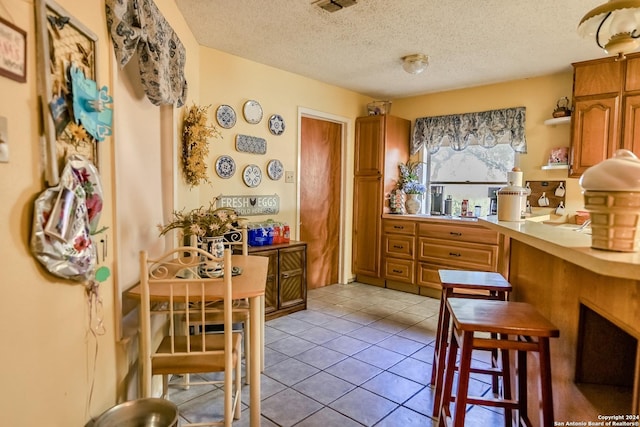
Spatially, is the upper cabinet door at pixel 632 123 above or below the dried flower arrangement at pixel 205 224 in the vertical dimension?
above

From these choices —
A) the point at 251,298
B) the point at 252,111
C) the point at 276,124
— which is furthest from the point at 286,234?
the point at 251,298

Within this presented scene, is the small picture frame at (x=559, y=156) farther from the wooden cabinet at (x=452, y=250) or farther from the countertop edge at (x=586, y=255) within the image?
the countertop edge at (x=586, y=255)

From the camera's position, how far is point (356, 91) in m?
4.80

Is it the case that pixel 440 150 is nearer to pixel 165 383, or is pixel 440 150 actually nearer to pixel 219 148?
pixel 219 148

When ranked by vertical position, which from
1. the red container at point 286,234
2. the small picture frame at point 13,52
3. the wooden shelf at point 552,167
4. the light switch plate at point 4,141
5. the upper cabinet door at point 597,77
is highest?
the upper cabinet door at point 597,77

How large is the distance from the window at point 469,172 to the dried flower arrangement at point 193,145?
3100 mm

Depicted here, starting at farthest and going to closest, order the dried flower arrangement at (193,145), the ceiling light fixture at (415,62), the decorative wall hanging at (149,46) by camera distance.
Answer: the ceiling light fixture at (415,62), the dried flower arrangement at (193,145), the decorative wall hanging at (149,46)

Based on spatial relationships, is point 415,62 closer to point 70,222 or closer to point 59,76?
point 59,76

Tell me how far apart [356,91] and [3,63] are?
4246 mm

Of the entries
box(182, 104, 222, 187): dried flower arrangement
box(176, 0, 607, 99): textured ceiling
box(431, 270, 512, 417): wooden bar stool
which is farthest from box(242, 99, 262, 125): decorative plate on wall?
box(431, 270, 512, 417): wooden bar stool

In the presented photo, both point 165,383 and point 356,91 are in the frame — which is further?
point 356,91

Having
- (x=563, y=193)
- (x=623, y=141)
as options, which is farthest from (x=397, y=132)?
(x=623, y=141)

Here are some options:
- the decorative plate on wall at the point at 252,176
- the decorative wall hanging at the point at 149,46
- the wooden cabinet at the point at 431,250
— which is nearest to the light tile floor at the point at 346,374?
the wooden cabinet at the point at 431,250

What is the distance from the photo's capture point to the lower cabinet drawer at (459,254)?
3.83 m
